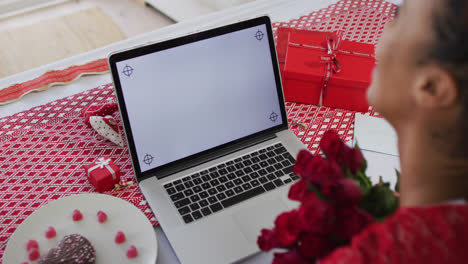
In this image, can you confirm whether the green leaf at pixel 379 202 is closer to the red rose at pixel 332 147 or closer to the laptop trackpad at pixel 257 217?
the red rose at pixel 332 147

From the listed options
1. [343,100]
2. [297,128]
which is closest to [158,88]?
→ [297,128]

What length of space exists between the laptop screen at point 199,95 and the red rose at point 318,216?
1.48 ft

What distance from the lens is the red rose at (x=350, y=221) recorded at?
1.45ft

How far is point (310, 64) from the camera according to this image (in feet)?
3.39

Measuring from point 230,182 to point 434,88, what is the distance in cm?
52

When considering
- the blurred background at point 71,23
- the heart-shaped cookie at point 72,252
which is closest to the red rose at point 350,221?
the heart-shaped cookie at point 72,252

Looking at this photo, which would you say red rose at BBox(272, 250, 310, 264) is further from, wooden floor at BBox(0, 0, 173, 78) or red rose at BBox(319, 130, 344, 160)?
wooden floor at BBox(0, 0, 173, 78)

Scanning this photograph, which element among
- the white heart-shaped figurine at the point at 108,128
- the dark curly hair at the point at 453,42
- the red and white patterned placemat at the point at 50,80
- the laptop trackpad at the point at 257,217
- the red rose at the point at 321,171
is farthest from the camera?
→ the red and white patterned placemat at the point at 50,80

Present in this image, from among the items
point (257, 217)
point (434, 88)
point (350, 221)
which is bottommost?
point (257, 217)

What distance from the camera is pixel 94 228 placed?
2.40 feet

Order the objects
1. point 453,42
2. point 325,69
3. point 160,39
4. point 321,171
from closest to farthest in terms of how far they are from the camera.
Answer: point 453,42, point 321,171, point 325,69, point 160,39

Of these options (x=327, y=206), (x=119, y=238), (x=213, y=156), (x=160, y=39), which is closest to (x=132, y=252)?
(x=119, y=238)

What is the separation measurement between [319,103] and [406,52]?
2.19 feet

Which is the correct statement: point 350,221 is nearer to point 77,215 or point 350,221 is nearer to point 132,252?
point 132,252
